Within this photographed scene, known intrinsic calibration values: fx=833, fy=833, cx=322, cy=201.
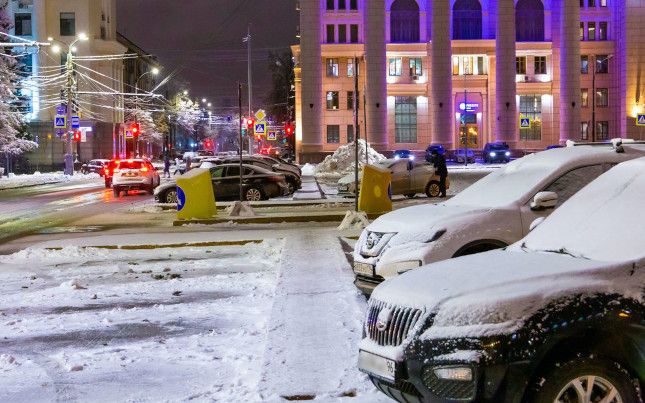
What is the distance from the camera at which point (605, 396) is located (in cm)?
478

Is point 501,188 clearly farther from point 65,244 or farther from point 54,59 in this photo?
point 54,59

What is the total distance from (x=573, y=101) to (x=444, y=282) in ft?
277

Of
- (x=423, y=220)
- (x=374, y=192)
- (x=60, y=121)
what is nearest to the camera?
(x=423, y=220)

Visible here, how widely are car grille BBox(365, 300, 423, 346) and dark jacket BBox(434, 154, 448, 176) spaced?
985 inches

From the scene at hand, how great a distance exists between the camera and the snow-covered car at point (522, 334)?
15.4 feet

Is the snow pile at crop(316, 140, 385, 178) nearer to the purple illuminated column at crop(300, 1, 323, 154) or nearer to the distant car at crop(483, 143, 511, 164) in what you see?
the distant car at crop(483, 143, 511, 164)

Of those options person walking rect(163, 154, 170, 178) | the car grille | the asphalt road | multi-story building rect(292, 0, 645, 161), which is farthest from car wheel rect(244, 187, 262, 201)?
multi-story building rect(292, 0, 645, 161)

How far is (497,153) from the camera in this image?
75.3 m

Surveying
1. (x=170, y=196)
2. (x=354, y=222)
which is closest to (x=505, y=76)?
(x=170, y=196)

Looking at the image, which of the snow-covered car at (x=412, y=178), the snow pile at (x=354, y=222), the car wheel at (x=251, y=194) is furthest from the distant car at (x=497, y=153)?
the snow pile at (x=354, y=222)

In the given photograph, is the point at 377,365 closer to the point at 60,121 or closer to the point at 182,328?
the point at 182,328

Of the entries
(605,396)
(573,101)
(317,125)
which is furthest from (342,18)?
(605,396)

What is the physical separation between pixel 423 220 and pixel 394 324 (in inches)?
163

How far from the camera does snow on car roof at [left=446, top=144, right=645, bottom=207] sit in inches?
378
